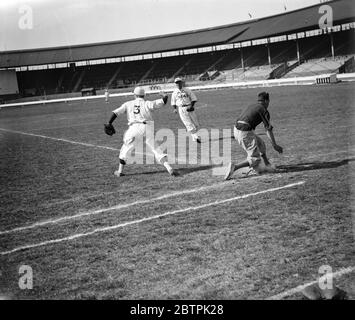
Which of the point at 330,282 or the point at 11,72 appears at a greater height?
the point at 11,72

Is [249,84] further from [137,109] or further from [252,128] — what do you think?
[252,128]

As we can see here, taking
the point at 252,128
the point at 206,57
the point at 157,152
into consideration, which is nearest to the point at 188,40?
the point at 206,57

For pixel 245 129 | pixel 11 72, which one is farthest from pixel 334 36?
pixel 245 129

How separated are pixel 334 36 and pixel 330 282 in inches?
2232

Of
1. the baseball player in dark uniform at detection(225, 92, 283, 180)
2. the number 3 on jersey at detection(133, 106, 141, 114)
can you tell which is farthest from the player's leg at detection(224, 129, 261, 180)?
the number 3 on jersey at detection(133, 106, 141, 114)

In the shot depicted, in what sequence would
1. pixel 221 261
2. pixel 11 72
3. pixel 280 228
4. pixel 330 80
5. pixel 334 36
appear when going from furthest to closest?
pixel 11 72, pixel 334 36, pixel 330 80, pixel 280 228, pixel 221 261

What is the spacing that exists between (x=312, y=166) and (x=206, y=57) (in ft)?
208

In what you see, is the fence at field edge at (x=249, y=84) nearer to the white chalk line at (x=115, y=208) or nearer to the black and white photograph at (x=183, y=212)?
the black and white photograph at (x=183, y=212)

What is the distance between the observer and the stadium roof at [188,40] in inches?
2147

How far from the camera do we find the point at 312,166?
9461 mm

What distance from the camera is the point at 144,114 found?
10.1m

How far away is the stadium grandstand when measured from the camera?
2085 inches

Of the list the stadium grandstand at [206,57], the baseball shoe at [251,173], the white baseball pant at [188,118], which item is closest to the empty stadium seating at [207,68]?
the stadium grandstand at [206,57]
